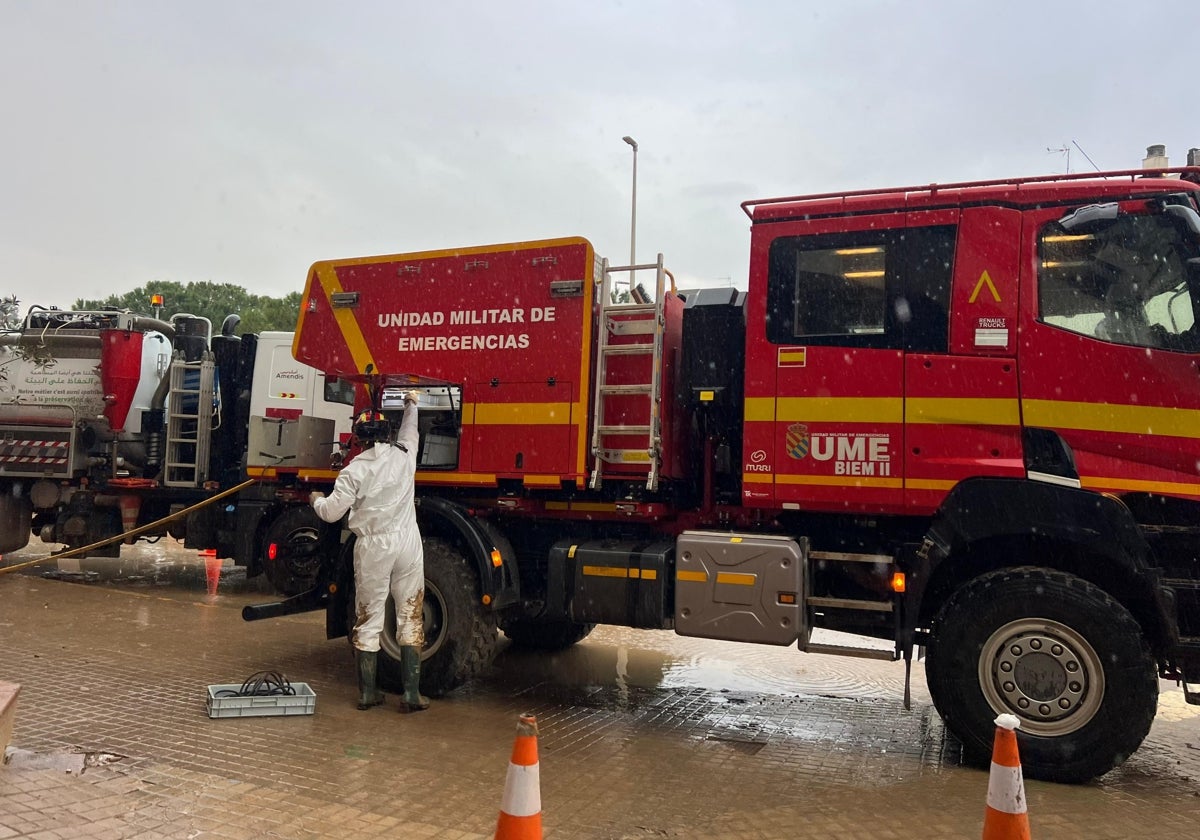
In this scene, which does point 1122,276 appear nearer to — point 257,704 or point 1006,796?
point 1006,796

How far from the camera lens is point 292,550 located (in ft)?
27.9

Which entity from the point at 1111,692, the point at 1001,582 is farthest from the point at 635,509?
the point at 1111,692

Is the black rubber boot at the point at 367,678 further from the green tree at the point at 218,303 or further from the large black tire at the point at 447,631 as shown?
the green tree at the point at 218,303

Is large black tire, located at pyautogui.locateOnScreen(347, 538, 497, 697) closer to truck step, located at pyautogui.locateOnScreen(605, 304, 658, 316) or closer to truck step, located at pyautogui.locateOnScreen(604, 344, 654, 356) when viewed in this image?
truck step, located at pyautogui.locateOnScreen(604, 344, 654, 356)

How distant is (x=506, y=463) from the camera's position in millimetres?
6551

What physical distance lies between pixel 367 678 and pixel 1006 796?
4189 mm

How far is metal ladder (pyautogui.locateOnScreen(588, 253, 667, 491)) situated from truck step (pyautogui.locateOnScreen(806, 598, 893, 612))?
1294 millimetres

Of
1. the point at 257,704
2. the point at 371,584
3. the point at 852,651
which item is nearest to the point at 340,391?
the point at 371,584

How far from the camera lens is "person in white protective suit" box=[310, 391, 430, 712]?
606 cm

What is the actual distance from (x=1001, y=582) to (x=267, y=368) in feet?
28.8

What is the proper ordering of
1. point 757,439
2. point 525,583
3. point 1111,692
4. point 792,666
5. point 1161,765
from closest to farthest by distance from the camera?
point 1111,692 → point 1161,765 → point 757,439 → point 525,583 → point 792,666

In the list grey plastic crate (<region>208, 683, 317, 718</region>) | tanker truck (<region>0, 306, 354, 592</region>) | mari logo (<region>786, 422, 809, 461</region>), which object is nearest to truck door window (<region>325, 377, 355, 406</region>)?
grey plastic crate (<region>208, 683, 317, 718</region>)

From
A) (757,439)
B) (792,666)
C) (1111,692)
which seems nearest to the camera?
(1111,692)

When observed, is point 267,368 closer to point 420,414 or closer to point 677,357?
point 420,414
